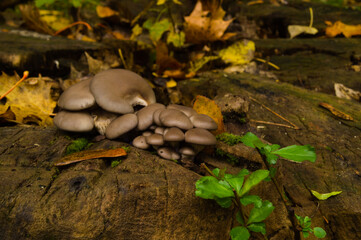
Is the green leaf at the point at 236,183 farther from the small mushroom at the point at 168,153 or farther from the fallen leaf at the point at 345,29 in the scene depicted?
the fallen leaf at the point at 345,29

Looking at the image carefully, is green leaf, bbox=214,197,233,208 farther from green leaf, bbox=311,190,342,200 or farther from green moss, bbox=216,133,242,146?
green leaf, bbox=311,190,342,200

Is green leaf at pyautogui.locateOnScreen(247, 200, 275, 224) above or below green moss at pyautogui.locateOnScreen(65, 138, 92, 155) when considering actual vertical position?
above

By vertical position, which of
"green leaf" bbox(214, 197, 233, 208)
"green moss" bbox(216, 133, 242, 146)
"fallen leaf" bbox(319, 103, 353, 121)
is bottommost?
"fallen leaf" bbox(319, 103, 353, 121)

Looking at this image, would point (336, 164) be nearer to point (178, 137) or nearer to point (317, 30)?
point (178, 137)

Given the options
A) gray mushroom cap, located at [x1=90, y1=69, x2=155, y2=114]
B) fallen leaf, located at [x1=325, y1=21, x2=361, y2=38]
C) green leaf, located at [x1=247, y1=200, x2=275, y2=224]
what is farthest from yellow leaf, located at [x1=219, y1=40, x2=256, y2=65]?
green leaf, located at [x1=247, y1=200, x2=275, y2=224]

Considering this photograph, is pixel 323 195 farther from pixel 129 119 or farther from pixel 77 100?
pixel 77 100

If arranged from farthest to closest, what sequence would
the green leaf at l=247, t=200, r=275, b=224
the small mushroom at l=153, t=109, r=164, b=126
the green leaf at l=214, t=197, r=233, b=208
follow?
the small mushroom at l=153, t=109, r=164, b=126 → the green leaf at l=214, t=197, r=233, b=208 → the green leaf at l=247, t=200, r=275, b=224

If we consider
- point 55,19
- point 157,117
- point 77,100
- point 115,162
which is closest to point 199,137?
point 157,117
